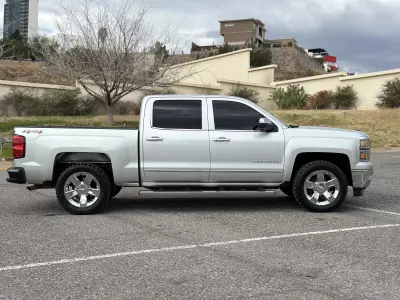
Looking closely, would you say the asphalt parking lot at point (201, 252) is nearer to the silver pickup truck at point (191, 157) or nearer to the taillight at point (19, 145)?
the silver pickup truck at point (191, 157)

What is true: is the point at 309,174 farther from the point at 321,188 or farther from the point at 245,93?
the point at 245,93

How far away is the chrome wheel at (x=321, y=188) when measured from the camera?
26.0 feet

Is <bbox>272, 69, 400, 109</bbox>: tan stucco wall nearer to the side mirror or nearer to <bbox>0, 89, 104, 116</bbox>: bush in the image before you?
<bbox>0, 89, 104, 116</bbox>: bush

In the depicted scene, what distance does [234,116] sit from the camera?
804cm

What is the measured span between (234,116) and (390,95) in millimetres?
29323

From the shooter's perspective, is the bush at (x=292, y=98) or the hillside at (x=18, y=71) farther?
the hillside at (x=18, y=71)

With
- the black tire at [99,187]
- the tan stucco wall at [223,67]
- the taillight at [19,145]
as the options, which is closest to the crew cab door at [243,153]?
the black tire at [99,187]

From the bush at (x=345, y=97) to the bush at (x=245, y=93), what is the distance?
617 centimetres

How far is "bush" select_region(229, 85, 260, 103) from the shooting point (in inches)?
1491

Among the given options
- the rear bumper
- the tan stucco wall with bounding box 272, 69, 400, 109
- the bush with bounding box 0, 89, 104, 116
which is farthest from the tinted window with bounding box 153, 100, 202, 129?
the tan stucco wall with bounding box 272, 69, 400, 109

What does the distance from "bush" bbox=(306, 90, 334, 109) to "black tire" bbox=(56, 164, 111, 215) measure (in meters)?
31.7

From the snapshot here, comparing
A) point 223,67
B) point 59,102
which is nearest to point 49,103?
point 59,102

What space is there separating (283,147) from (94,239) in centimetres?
337

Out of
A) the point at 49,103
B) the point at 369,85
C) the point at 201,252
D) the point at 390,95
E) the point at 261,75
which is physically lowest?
the point at 201,252
